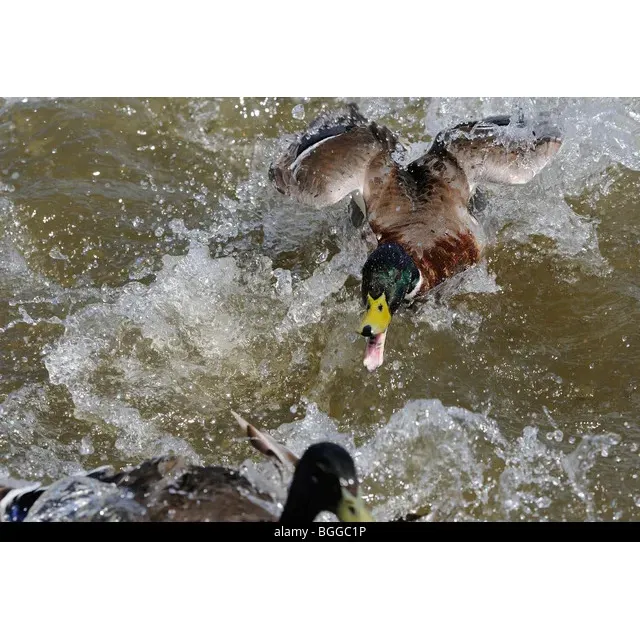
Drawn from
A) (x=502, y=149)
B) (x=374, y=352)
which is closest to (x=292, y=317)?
(x=374, y=352)

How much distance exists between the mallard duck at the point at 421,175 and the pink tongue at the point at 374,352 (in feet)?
1.04

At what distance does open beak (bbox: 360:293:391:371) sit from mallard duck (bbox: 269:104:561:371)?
0.24 m

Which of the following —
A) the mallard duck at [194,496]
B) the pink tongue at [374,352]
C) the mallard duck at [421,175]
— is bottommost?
the mallard duck at [194,496]

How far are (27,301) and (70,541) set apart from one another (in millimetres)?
1575

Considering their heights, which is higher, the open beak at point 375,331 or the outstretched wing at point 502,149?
the outstretched wing at point 502,149

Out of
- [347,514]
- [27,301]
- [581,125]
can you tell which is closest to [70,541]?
[347,514]

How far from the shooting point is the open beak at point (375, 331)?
3.10 m

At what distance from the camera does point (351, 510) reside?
2.49 m

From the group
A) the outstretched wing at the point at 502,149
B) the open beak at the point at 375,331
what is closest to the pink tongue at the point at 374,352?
the open beak at the point at 375,331

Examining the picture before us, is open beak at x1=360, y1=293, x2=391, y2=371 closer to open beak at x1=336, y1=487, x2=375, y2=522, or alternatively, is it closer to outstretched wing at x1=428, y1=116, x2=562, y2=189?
open beak at x1=336, y1=487, x2=375, y2=522

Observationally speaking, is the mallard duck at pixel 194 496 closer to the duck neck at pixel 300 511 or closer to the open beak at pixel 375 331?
the duck neck at pixel 300 511

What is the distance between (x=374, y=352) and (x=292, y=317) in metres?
0.51

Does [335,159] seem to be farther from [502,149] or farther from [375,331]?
[375,331]

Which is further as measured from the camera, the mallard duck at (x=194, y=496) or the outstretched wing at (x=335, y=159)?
the outstretched wing at (x=335, y=159)
